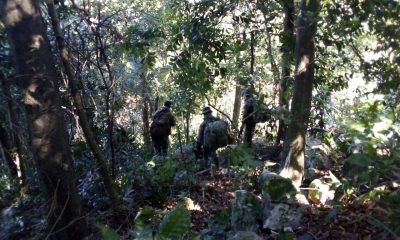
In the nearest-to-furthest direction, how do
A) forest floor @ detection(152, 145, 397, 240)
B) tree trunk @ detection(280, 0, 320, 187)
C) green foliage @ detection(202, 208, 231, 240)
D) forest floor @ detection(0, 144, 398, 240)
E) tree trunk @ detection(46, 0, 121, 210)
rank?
forest floor @ detection(152, 145, 397, 240)
forest floor @ detection(0, 144, 398, 240)
green foliage @ detection(202, 208, 231, 240)
tree trunk @ detection(46, 0, 121, 210)
tree trunk @ detection(280, 0, 320, 187)

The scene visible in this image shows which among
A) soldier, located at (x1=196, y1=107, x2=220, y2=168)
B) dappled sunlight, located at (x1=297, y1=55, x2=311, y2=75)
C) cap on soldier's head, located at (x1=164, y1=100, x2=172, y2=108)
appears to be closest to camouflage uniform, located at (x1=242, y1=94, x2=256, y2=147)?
soldier, located at (x1=196, y1=107, x2=220, y2=168)

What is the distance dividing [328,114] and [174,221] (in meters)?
8.17

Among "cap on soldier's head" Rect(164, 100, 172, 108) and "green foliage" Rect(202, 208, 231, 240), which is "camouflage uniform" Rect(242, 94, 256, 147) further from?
"green foliage" Rect(202, 208, 231, 240)

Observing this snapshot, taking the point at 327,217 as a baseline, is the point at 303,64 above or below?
above

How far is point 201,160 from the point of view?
Result: 10.1 meters

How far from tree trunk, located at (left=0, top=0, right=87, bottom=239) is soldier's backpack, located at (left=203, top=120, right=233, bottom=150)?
4279 mm

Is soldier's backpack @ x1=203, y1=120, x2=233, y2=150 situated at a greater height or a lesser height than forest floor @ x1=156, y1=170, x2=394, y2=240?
greater

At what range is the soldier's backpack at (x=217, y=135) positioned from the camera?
9328mm

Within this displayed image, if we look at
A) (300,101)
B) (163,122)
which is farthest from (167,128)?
(300,101)

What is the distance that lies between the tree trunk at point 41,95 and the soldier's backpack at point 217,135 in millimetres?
4279

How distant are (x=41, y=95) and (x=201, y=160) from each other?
216 inches

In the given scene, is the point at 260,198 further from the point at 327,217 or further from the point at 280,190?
the point at 327,217

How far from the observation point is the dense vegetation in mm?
4020

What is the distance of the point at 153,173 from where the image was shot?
27.3ft
